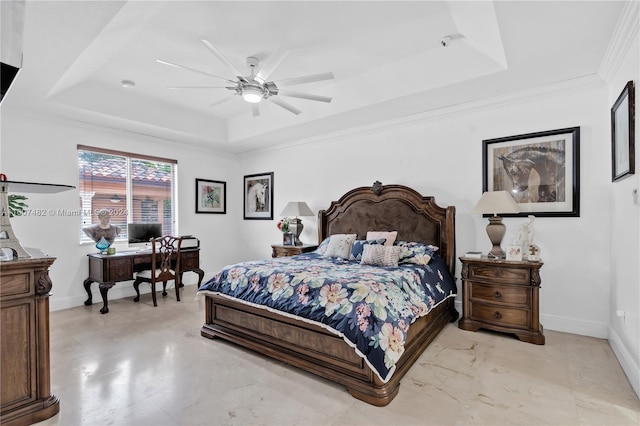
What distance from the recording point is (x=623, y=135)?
2590mm

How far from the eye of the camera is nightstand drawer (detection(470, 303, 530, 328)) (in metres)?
3.17

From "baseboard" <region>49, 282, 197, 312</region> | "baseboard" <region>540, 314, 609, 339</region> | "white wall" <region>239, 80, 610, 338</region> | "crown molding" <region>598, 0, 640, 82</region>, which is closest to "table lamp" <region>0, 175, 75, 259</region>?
"baseboard" <region>49, 282, 197, 312</region>

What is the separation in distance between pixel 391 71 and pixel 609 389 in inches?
134

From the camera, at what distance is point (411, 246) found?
3852 mm

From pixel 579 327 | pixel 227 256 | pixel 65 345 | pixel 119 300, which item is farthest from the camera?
pixel 227 256

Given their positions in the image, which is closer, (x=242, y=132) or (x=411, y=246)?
(x=411, y=246)

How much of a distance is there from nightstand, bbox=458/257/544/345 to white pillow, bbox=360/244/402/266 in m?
0.72

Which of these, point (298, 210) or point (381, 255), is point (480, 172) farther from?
point (298, 210)

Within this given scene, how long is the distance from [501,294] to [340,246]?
185cm

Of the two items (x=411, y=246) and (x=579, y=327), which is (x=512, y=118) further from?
(x=579, y=327)

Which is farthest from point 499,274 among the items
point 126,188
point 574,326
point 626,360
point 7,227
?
point 126,188

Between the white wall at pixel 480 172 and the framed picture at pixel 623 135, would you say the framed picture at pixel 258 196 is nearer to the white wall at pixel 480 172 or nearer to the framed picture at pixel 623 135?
the white wall at pixel 480 172

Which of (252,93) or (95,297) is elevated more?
(252,93)

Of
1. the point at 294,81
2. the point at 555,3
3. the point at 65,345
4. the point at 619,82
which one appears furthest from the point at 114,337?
the point at 619,82
